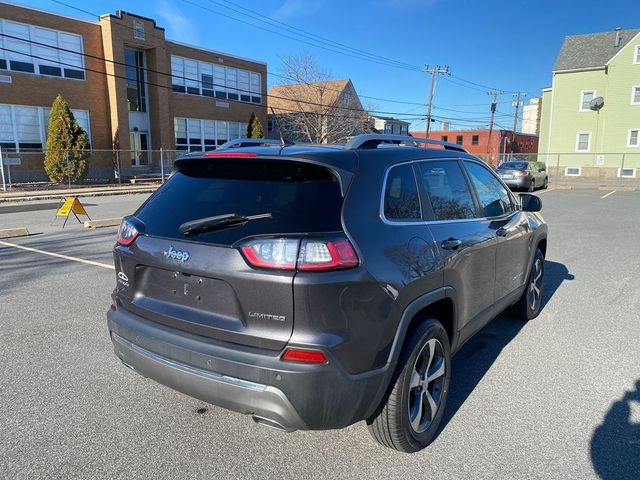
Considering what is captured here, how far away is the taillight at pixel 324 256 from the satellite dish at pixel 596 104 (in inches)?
1629

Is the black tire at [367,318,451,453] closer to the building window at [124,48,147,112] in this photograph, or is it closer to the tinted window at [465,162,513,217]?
the tinted window at [465,162,513,217]

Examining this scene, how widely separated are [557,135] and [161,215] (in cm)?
4239

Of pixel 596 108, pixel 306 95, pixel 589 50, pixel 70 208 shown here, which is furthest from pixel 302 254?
pixel 589 50

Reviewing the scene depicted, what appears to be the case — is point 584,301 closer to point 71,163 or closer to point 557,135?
point 71,163

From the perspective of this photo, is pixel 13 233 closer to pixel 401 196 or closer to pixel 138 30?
pixel 401 196

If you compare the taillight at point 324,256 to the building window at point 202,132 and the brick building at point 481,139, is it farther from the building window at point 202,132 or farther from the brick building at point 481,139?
the brick building at point 481,139

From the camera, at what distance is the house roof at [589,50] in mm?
37094

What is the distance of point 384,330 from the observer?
2.44 m

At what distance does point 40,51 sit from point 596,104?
124 feet

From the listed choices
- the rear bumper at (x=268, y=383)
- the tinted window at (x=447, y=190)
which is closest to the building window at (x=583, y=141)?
the tinted window at (x=447, y=190)

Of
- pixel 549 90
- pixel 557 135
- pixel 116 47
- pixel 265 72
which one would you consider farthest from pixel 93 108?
pixel 549 90

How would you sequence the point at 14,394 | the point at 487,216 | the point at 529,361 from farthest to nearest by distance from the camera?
the point at 529,361 < the point at 487,216 < the point at 14,394

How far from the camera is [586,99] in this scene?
124 feet

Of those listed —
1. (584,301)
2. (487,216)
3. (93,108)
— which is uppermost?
(93,108)
